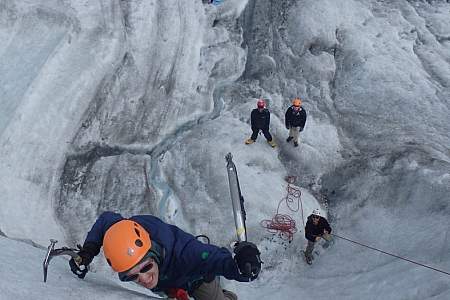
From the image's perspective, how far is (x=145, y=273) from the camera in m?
3.87

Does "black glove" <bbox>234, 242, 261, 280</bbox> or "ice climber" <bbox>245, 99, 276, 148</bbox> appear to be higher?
"black glove" <bbox>234, 242, 261, 280</bbox>

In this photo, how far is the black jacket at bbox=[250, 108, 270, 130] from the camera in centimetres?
987

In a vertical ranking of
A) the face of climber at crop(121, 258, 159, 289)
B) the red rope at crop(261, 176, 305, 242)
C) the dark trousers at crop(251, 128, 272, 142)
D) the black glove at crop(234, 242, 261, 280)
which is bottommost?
the red rope at crop(261, 176, 305, 242)

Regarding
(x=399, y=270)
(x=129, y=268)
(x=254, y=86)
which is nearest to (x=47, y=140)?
(x=254, y=86)

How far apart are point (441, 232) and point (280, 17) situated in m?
7.79

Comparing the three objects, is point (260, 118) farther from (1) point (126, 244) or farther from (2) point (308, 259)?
(1) point (126, 244)

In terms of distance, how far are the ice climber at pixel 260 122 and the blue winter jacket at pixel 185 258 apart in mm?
5900

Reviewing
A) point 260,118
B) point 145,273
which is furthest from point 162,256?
point 260,118

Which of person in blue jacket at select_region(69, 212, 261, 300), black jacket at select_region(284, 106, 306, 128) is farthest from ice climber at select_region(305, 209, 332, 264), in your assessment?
person in blue jacket at select_region(69, 212, 261, 300)

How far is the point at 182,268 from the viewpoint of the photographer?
4133mm

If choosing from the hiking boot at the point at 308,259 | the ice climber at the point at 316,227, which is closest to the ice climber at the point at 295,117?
the ice climber at the point at 316,227

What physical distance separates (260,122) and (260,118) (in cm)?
11

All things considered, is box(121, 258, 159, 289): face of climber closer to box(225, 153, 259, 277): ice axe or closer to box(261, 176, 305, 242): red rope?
box(225, 153, 259, 277): ice axe

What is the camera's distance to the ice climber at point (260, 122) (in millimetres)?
9812
